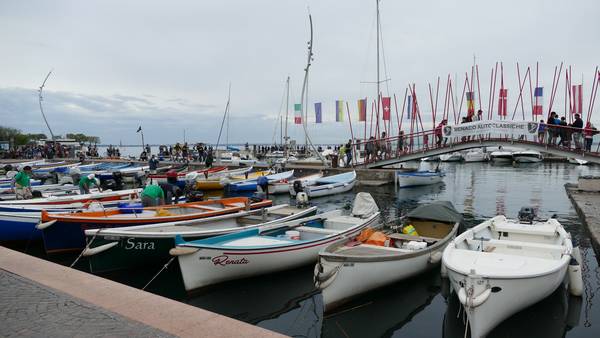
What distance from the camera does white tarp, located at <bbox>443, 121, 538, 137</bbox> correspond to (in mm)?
21188

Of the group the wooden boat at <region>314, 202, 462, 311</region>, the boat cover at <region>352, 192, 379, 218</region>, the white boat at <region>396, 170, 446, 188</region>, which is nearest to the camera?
the wooden boat at <region>314, 202, 462, 311</region>

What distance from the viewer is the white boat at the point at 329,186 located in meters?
24.2

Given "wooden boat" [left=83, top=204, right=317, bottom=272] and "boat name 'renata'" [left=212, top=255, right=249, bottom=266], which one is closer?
"boat name 'renata'" [left=212, top=255, right=249, bottom=266]

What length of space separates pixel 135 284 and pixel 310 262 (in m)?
4.17

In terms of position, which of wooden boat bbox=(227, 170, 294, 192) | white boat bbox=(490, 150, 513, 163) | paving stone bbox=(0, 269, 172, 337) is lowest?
white boat bbox=(490, 150, 513, 163)

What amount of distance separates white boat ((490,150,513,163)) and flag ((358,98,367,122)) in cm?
2898

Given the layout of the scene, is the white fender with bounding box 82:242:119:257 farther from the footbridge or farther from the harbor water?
the footbridge

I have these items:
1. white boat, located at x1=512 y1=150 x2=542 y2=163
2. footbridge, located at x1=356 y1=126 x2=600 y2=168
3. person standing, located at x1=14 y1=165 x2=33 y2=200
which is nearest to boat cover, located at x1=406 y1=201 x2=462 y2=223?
footbridge, located at x1=356 y1=126 x2=600 y2=168

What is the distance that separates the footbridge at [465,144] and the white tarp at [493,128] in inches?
8.0

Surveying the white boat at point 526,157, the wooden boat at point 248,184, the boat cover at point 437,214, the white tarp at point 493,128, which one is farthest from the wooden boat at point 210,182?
the white boat at point 526,157

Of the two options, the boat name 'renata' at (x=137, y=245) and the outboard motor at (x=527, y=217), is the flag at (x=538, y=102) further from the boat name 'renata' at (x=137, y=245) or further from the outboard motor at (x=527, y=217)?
the boat name 'renata' at (x=137, y=245)

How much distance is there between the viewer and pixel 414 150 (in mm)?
26219

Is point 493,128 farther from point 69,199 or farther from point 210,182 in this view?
point 69,199

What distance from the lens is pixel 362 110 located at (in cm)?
3584
